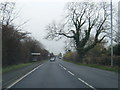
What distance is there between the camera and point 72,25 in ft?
202

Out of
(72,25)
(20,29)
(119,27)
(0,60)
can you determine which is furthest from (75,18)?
(0,60)

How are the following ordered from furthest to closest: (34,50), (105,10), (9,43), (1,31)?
(34,50) < (105,10) < (9,43) < (1,31)

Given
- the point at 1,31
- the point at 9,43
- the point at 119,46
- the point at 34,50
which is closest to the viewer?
the point at 1,31

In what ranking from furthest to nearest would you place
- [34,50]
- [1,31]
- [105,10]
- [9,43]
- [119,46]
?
[34,50] → [105,10] → [119,46] → [9,43] → [1,31]

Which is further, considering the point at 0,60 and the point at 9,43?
the point at 9,43

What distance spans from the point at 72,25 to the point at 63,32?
9.41ft

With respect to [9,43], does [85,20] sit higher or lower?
higher

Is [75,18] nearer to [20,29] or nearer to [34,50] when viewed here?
[20,29]

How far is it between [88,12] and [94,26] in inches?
145

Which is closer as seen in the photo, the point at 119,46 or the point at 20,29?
the point at 20,29

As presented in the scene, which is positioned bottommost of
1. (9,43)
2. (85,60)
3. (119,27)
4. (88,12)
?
(85,60)

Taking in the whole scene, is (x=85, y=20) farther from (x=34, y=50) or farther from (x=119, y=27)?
(x=34, y=50)

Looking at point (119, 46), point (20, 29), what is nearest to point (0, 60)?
point (20, 29)

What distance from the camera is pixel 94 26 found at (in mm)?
→ 59750
